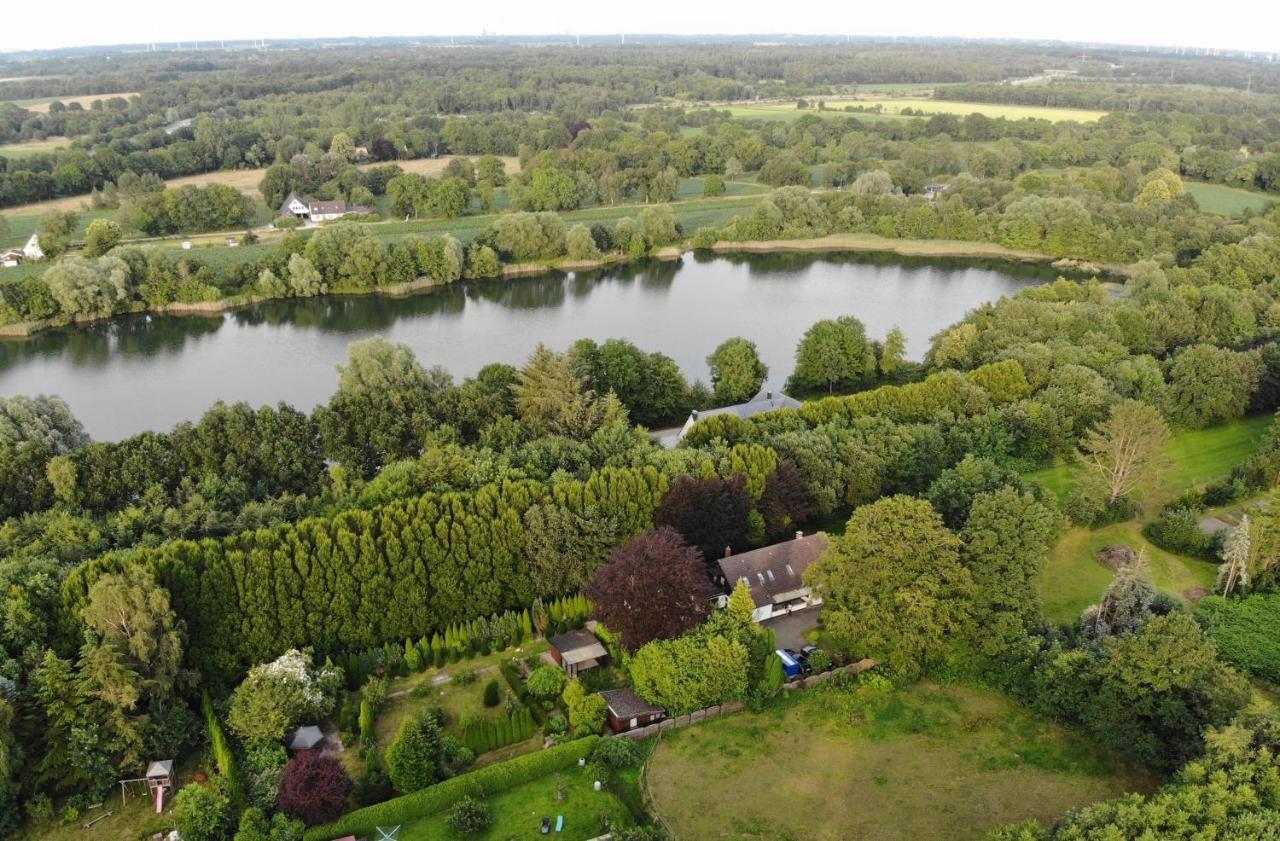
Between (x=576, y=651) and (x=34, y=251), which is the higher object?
(x=34, y=251)

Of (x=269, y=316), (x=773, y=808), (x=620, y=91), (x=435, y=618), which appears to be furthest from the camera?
(x=620, y=91)

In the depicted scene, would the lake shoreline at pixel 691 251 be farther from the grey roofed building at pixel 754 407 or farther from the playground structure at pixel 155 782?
the playground structure at pixel 155 782

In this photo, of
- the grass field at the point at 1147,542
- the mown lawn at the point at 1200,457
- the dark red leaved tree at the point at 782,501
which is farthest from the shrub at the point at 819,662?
the mown lawn at the point at 1200,457

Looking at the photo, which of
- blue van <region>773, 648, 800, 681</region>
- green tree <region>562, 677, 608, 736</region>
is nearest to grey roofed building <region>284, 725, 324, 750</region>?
green tree <region>562, 677, 608, 736</region>

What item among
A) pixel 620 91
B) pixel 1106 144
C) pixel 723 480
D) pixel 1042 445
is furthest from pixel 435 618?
pixel 620 91

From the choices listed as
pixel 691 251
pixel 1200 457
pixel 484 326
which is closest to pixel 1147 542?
pixel 1200 457

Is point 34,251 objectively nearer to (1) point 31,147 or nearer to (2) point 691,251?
(2) point 691,251

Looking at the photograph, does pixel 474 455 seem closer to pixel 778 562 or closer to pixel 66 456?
pixel 778 562

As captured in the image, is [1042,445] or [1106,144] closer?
[1042,445]
